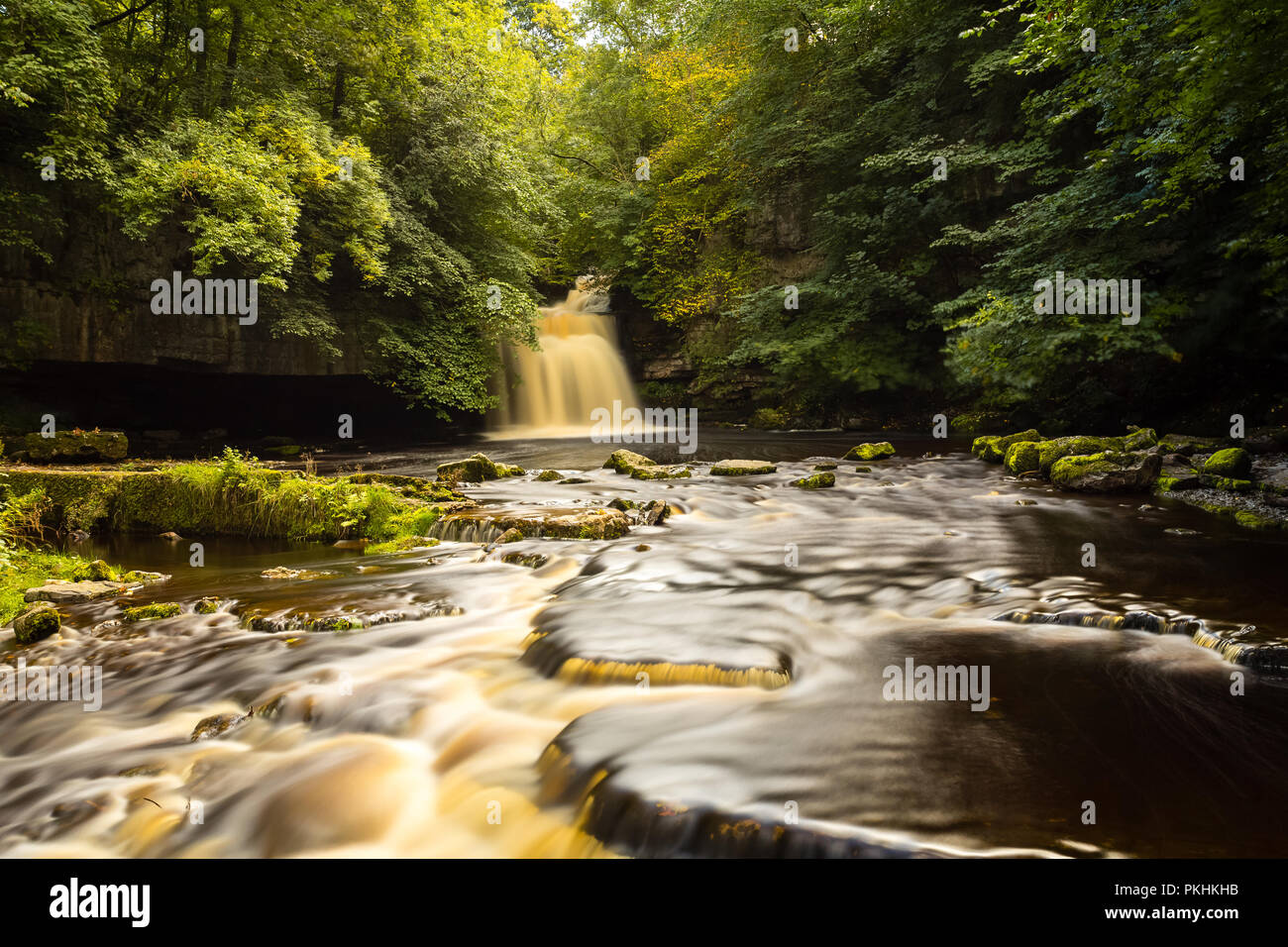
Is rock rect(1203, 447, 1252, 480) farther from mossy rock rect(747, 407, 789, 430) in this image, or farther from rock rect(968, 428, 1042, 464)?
mossy rock rect(747, 407, 789, 430)

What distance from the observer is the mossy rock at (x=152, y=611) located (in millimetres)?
5266

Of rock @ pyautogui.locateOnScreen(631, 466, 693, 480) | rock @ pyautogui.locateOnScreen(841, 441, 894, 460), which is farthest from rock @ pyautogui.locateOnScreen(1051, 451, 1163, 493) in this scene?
rock @ pyautogui.locateOnScreen(631, 466, 693, 480)

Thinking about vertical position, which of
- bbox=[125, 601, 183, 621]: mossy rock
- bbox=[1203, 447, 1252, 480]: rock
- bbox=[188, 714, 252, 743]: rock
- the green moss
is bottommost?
bbox=[188, 714, 252, 743]: rock

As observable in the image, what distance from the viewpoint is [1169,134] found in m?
8.95

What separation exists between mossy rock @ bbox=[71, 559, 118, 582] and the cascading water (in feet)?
55.3

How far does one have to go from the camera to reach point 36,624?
484 centimetres

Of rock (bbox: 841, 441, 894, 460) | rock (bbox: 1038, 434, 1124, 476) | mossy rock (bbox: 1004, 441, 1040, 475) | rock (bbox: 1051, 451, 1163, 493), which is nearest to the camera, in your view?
rock (bbox: 1051, 451, 1163, 493)

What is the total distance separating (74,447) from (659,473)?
9980mm

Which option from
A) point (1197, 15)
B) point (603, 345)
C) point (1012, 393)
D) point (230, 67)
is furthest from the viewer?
point (603, 345)

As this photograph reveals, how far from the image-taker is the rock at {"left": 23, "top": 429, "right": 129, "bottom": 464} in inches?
428

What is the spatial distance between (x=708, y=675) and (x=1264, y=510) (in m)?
7.80

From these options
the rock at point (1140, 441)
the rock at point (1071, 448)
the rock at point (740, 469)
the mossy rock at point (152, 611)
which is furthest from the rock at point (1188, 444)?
the mossy rock at point (152, 611)
